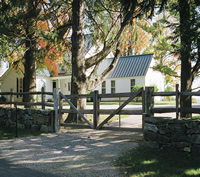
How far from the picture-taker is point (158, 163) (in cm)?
519

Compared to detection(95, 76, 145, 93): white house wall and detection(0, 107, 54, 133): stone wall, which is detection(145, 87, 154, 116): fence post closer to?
detection(0, 107, 54, 133): stone wall

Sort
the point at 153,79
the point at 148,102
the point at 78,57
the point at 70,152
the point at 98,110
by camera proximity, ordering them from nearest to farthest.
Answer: the point at 70,152
the point at 148,102
the point at 98,110
the point at 78,57
the point at 153,79

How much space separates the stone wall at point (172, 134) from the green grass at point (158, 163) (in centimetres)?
20

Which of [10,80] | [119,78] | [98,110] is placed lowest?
[98,110]

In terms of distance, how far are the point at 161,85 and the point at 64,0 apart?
22358 mm

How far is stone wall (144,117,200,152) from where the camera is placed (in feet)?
19.0

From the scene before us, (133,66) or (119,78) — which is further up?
(133,66)

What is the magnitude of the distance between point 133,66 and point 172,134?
22819 millimetres

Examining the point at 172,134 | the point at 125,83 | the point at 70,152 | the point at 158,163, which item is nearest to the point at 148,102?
the point at 172,134

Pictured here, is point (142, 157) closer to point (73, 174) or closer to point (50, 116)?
point (73, 174)

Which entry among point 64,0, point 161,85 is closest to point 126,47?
point 161,85

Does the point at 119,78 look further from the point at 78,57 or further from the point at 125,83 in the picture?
the point at 78,57

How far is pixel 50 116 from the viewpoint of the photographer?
391 inches

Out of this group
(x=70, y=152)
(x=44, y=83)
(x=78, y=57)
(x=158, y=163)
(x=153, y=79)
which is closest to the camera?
(x=158, y=163)
